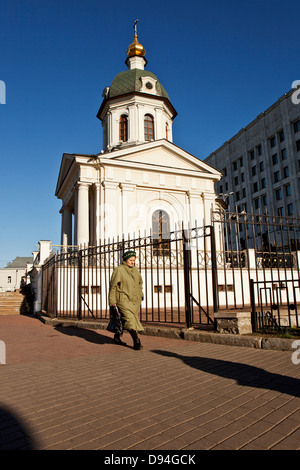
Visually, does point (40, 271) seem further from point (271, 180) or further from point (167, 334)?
point (271, 180)

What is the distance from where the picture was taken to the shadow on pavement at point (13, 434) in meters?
2.45

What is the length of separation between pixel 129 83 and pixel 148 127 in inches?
161

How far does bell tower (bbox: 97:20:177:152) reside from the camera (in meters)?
25.9

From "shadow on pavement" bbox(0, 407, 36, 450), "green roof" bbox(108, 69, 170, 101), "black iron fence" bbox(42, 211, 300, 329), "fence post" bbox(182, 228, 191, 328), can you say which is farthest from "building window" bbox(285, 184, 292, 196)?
"shadow on pavement" bbox(0, 407, 36, 450)

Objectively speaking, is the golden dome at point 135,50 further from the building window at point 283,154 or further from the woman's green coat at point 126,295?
the woman's green coat at point 126,295

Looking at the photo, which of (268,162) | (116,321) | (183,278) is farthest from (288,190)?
(116,321)

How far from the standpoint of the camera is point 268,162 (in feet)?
169

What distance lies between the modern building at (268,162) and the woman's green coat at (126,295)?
1654 inches

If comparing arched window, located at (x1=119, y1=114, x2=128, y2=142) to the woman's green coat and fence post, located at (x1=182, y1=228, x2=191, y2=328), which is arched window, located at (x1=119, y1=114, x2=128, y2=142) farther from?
the woman's green coat

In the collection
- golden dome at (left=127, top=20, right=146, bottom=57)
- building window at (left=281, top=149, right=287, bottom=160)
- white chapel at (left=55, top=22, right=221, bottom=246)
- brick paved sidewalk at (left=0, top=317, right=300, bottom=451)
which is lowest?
brick paved sidewalk at (left=0, top=317, right=300, bottom=451)

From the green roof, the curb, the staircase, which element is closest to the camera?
the curb

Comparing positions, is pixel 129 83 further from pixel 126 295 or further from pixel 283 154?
pixel 283 154

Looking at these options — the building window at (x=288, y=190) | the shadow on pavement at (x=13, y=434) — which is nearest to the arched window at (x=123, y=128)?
the shadow on pavement at (x=13, y=434)
